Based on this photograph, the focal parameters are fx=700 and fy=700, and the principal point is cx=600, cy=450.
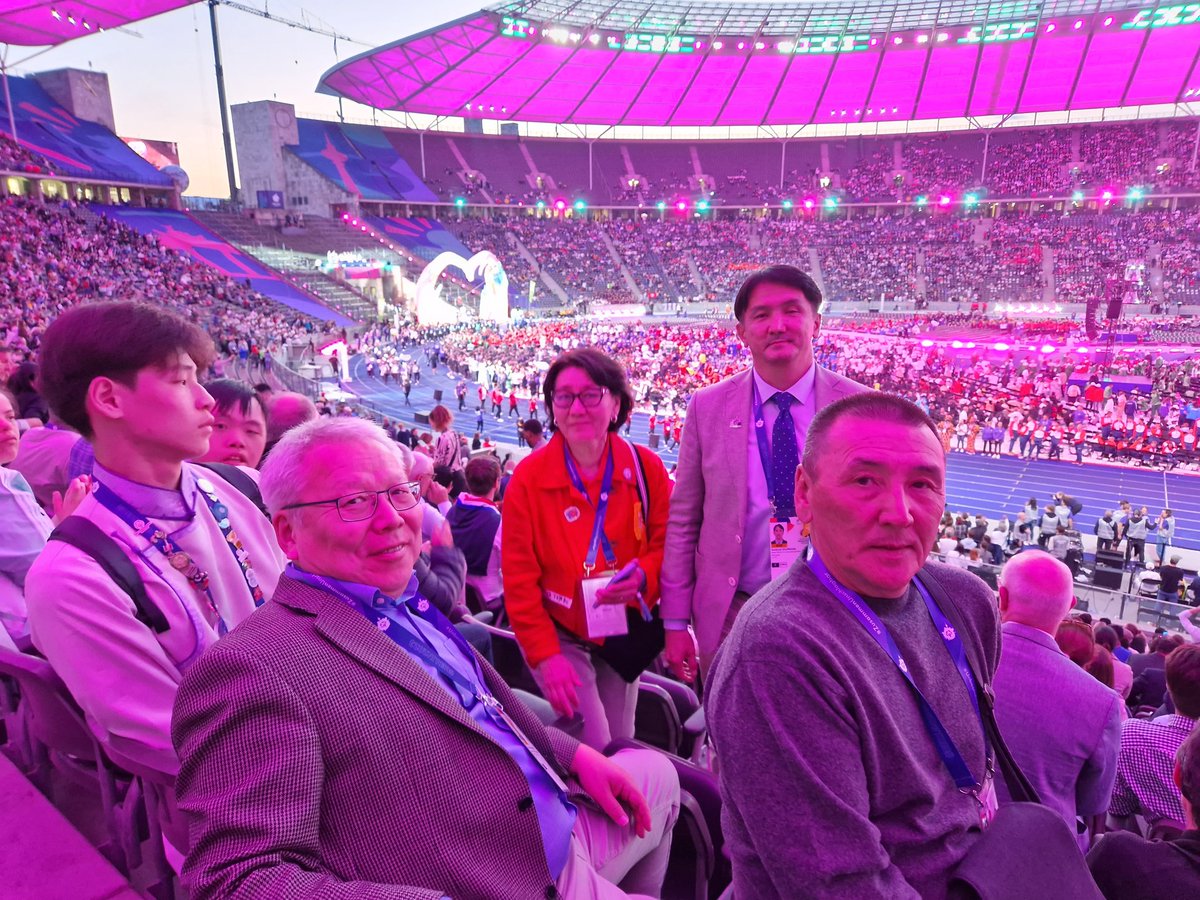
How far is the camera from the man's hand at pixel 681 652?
2.57 m

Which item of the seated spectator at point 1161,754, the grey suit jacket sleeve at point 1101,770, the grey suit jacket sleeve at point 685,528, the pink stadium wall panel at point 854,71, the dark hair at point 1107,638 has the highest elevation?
the pink stadium wall panel at point 854,71

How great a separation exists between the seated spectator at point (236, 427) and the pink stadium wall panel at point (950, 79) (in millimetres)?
54495

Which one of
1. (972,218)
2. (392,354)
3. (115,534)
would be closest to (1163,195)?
(972,218)

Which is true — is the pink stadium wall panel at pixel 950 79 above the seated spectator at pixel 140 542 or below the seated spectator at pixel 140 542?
above

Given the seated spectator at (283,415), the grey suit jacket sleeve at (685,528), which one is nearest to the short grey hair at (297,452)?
the grey suit jacket sleeve at (685,528)

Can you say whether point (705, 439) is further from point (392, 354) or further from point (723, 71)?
point (723, 71)

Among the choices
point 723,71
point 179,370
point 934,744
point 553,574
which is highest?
point 723,71

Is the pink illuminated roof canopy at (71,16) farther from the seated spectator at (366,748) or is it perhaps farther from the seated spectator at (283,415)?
the seated spectator at (366,748)

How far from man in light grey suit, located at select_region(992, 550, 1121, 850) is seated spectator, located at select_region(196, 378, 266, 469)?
3.06 m

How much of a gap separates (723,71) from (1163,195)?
94.6 ft

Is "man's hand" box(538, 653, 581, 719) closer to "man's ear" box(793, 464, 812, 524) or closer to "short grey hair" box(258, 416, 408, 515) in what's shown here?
"short grey hair" box(258, 416, 408, 515)

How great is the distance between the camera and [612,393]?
2.63m

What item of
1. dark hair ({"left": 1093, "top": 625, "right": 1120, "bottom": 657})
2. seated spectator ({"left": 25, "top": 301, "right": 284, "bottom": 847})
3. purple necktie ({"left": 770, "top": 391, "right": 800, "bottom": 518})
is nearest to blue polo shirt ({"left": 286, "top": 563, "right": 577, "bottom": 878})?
seated spectator ({"left": 25, "top": 301, "right": 284, "bottom": 847})

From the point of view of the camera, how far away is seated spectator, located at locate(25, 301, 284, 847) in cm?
156
